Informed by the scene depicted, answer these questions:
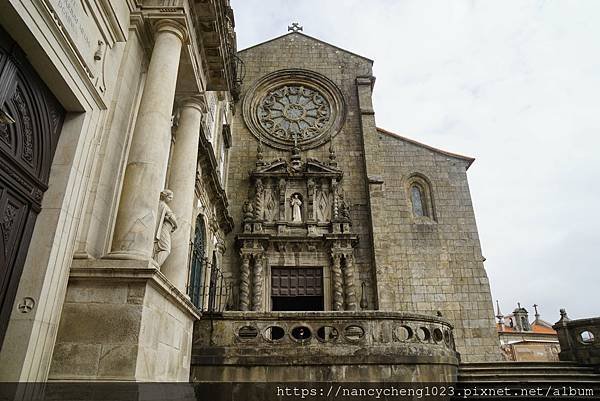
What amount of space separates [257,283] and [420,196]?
26.0 ft

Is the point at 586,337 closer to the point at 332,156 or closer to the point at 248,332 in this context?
the point at 248,332

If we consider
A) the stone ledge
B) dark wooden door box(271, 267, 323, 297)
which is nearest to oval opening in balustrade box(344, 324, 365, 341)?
the stone ledge

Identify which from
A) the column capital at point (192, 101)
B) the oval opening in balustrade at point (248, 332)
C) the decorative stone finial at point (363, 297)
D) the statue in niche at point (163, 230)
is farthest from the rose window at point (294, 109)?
the statue in niche at point (163, 230)

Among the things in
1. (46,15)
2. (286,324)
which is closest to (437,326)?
(286,324)

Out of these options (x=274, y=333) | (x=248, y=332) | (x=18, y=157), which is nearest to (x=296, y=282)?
(x=274, y=333)

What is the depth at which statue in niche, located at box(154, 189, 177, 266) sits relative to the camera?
5820 millimetres

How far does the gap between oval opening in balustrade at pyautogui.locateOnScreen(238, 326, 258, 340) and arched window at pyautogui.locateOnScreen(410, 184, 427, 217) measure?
425 inches

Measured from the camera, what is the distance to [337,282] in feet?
47.1

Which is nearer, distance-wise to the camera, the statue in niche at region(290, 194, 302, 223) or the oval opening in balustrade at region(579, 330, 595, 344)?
the oval opening in balustrade at region(579, 330, 595, 344)

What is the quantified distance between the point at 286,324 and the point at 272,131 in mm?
11714

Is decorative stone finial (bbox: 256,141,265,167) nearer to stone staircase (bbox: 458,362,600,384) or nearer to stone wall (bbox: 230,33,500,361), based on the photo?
stone wall (bbox: 230,33,500,361)

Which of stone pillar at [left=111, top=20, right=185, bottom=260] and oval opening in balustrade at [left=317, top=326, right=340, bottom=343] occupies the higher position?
stone pillar at [left=111, top=20, right=185, bottom=260]

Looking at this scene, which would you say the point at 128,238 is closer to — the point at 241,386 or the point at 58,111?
the point at 58,111

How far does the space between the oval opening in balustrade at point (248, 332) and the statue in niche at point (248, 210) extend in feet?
25.8
